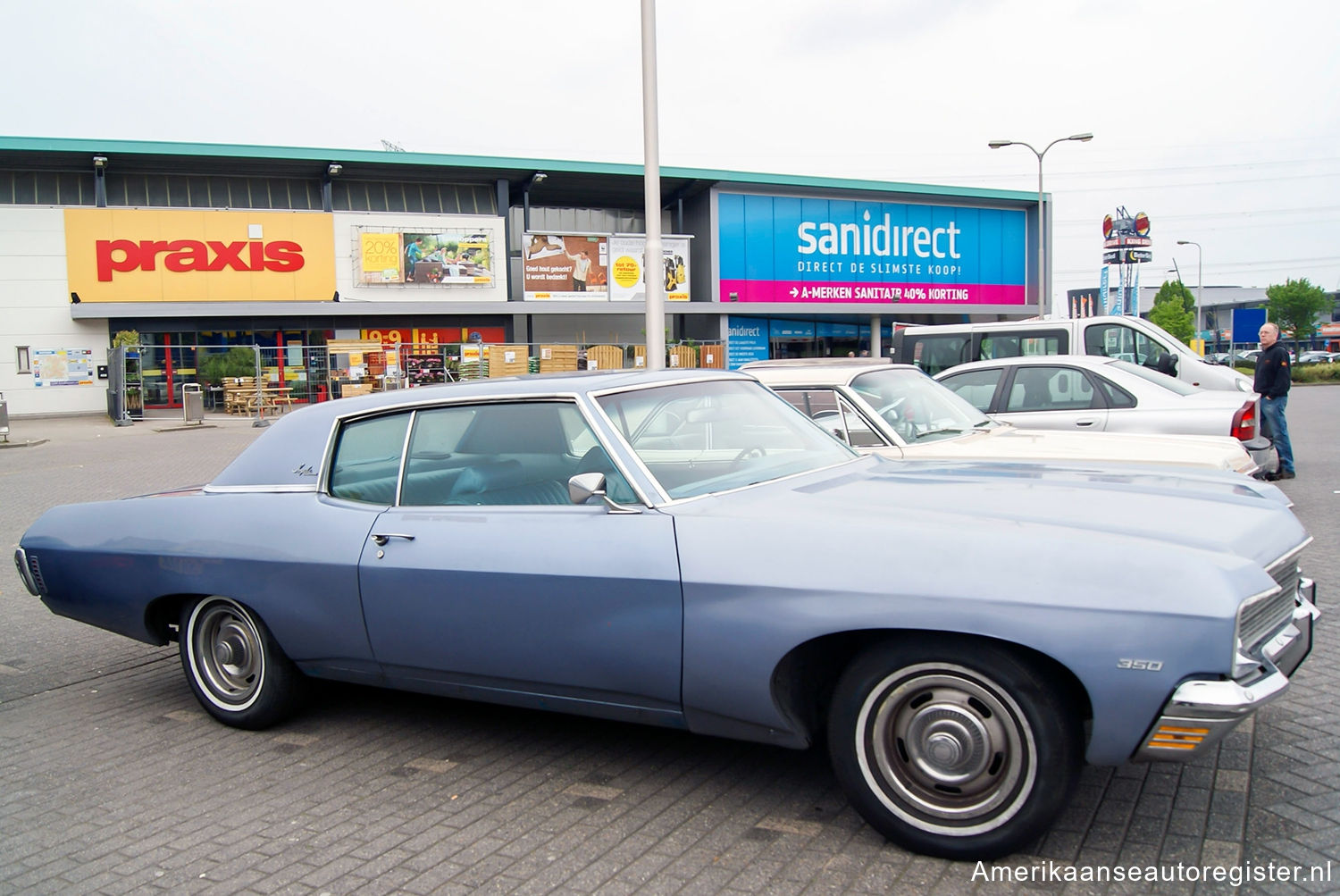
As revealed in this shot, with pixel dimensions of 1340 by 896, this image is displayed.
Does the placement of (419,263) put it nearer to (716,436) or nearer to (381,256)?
(381,256)

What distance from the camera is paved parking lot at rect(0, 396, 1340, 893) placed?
290cm

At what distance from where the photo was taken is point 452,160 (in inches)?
1350

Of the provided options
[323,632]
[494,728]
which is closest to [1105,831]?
[494,728]

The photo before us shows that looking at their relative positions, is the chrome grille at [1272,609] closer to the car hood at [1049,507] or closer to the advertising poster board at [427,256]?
the car hood at [1049,507]

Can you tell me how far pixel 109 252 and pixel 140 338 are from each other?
2.79 metres

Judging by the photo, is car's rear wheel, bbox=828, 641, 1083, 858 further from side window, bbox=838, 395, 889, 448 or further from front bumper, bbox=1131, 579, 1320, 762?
side window, bbox=838, 395, 889, 448

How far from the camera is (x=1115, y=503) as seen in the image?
3254 millimetres

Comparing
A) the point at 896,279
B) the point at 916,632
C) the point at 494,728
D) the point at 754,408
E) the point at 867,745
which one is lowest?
the point at 494,728

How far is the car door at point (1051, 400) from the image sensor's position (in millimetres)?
8734

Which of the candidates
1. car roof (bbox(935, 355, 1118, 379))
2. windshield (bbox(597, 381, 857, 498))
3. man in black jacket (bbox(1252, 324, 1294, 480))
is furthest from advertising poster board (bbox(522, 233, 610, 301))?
windshield (bbox(597, 381, 857, 498))

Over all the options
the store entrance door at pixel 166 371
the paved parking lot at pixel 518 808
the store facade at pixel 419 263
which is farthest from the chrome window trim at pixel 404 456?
the store entrance door at pixel 166 371

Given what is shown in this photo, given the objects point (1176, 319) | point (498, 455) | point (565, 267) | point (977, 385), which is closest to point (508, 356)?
point (565, 267)

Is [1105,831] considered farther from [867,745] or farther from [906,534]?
[906,534]

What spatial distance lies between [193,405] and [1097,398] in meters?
25.7
